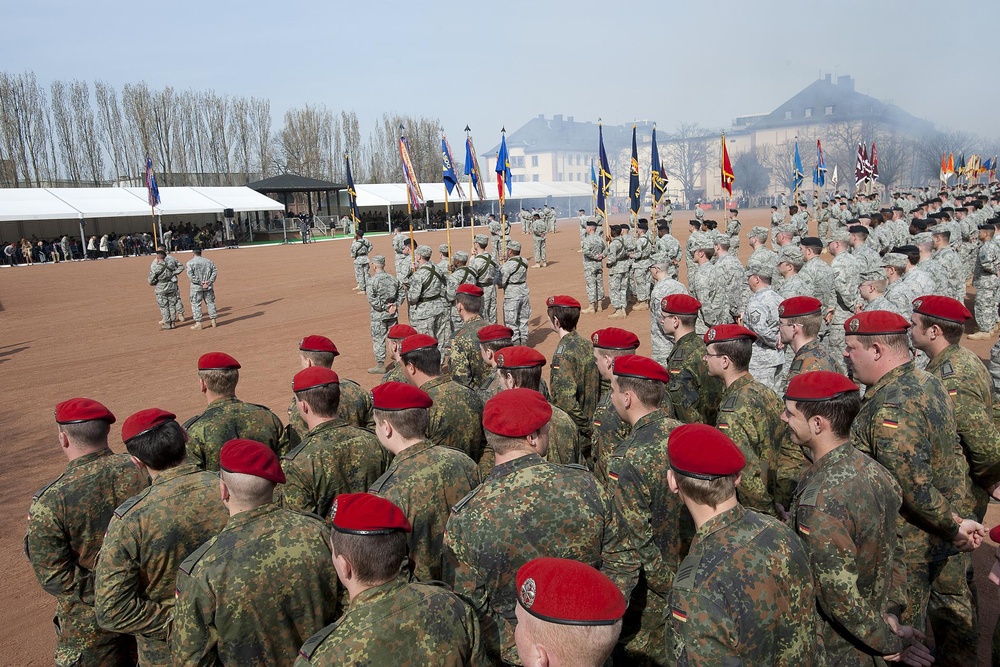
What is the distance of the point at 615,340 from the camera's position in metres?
4.88

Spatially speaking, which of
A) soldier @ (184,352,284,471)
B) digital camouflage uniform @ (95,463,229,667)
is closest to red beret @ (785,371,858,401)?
digital camouflage uniform @ (95,463,229,667)

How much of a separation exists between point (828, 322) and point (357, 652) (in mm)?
8668

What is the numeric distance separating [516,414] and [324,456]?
149 centimetres

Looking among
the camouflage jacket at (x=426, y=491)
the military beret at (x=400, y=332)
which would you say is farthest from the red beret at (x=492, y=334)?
the camouflage jacket at (x=426, y=491)

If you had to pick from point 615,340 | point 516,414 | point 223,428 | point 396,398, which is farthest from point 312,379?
point 615,340

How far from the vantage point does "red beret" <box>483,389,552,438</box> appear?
123 inches

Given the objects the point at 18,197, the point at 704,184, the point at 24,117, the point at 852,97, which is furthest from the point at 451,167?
the point at 852,97

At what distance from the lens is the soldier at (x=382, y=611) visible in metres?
2.24

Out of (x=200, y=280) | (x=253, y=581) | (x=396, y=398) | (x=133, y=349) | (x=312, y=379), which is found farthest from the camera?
(x=200, y=280)

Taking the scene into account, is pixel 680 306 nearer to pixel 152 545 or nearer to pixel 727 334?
pixel 727 334

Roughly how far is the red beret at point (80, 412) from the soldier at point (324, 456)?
1051mm

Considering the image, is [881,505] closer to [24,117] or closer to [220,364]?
[220,364]

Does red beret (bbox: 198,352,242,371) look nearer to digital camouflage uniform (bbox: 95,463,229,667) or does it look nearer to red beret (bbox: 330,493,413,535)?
digital camouflage uniform (bbox: 95,463,229,667)

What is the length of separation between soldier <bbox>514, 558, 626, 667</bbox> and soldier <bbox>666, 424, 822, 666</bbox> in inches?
24.2
